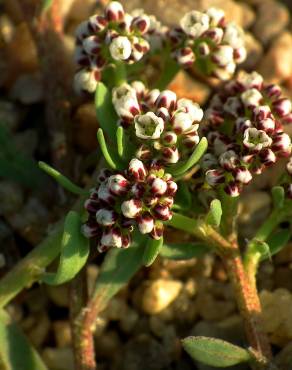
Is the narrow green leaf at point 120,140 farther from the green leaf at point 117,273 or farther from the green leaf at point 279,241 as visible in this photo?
the green leaf at point 279,241

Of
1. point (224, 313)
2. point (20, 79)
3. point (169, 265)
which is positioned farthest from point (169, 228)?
point (20, 79)

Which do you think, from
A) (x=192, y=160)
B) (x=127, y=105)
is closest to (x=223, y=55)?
(x=127, y=105)

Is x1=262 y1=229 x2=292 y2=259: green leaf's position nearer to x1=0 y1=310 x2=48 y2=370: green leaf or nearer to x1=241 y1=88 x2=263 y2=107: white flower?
x1=241 y1=88 x2=263 y2=107: white flower

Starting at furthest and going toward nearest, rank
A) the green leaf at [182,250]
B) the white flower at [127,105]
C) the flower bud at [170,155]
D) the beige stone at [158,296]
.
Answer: the beige stone at [158,296] < the green leaf at [182,250] < the white flower at [127,105] < the flower bud at [170,155]

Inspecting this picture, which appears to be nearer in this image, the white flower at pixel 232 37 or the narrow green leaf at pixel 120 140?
the narrow green leaf at pixel 120 140

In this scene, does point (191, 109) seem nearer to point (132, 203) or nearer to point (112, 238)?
point (132, 203)

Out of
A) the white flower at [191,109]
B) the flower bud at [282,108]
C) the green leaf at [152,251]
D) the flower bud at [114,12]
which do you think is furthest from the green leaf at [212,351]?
the flower bud at [114,12]

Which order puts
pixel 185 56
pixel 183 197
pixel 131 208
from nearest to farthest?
pixel 131 208 → pixel 183 197 → pixel 185 56

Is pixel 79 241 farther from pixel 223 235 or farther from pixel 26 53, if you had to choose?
pixel 26 53
